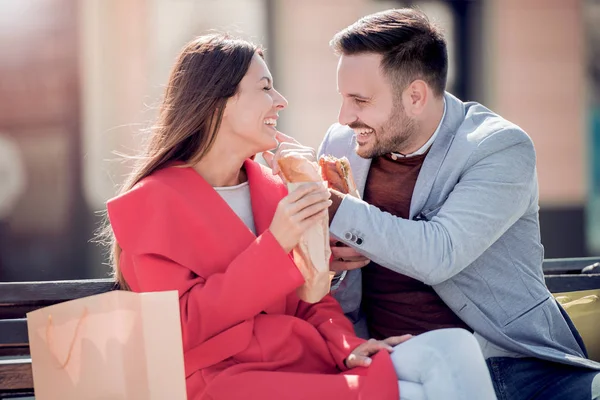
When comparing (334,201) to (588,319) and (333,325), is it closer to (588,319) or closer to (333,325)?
(333,325)

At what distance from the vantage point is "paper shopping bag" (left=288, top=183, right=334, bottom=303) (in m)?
2.50

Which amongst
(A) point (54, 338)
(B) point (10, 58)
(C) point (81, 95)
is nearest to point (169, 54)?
(C) point (81, 95)

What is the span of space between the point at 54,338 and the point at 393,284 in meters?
1.30

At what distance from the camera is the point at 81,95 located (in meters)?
5.91

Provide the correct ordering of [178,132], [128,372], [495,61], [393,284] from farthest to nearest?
[495,61] < [393,284] < [178,132] < [128,372]

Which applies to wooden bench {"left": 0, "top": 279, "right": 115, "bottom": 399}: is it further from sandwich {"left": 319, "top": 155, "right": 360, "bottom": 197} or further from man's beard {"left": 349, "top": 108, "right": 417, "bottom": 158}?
man's beard {"left": 349, "top": 108, "right": 417, "bottom": 158}

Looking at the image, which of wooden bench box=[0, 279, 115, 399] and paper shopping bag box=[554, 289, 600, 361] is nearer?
wooden bench box=[0, 279, 115, 399]

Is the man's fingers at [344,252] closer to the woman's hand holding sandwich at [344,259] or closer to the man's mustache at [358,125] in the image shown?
the woman's hand holding sandwich at [344,259]

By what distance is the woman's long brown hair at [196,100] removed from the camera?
2707 millimetres

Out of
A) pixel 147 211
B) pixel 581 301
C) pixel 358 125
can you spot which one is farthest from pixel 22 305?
pixel 581 301

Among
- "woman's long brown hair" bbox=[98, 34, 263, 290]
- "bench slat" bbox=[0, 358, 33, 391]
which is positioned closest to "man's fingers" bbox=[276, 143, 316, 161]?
"woman's long brown hair" bbox=[98, 34, 263, 290]

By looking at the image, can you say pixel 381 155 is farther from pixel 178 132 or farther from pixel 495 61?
pixel 495 61

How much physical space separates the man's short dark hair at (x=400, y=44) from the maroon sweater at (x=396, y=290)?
0.32m

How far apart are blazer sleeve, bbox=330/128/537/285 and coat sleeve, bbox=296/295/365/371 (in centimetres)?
23
